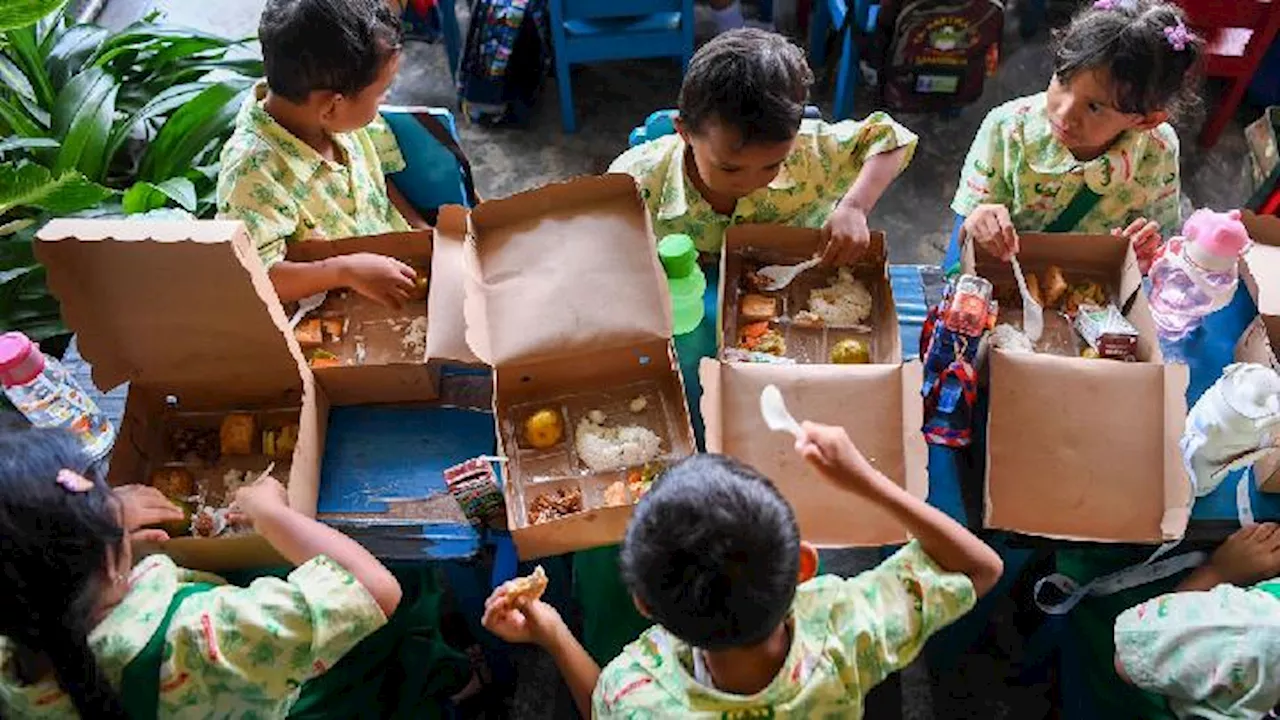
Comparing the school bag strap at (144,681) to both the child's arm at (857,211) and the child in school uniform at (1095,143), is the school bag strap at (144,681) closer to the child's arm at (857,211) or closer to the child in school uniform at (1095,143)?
the child's arm at (857,211)

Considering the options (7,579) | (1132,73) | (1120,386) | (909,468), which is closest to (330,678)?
(7,579)

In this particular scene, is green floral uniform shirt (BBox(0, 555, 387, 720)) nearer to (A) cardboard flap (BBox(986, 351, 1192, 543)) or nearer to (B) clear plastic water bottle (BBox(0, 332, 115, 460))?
(B) clear plastic water bottle (BBox(0, 332, 115, 460))

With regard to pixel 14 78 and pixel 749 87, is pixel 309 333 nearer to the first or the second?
pixel 749 87

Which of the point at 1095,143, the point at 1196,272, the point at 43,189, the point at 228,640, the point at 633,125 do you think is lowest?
the point at 633,125

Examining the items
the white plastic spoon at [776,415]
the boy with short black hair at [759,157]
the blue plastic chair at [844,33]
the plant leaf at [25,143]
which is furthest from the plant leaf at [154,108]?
the white plastic spoon at [776,415]

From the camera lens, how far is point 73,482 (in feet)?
4.20

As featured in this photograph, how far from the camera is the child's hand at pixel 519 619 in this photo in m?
1.47

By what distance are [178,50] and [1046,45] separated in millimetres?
3039

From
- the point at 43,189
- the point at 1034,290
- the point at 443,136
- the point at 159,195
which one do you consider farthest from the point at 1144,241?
the point at 43,189

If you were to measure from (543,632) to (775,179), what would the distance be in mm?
1026

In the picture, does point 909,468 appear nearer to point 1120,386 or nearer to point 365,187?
point 1120,386

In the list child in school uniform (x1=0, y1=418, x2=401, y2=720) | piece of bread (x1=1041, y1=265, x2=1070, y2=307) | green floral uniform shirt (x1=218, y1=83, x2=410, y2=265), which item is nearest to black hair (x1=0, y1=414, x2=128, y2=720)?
child in school uniform (x1=0, y1=418, x2=401, y2=720)

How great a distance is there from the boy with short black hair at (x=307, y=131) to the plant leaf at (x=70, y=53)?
1373 mm

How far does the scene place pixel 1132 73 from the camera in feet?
6.23
